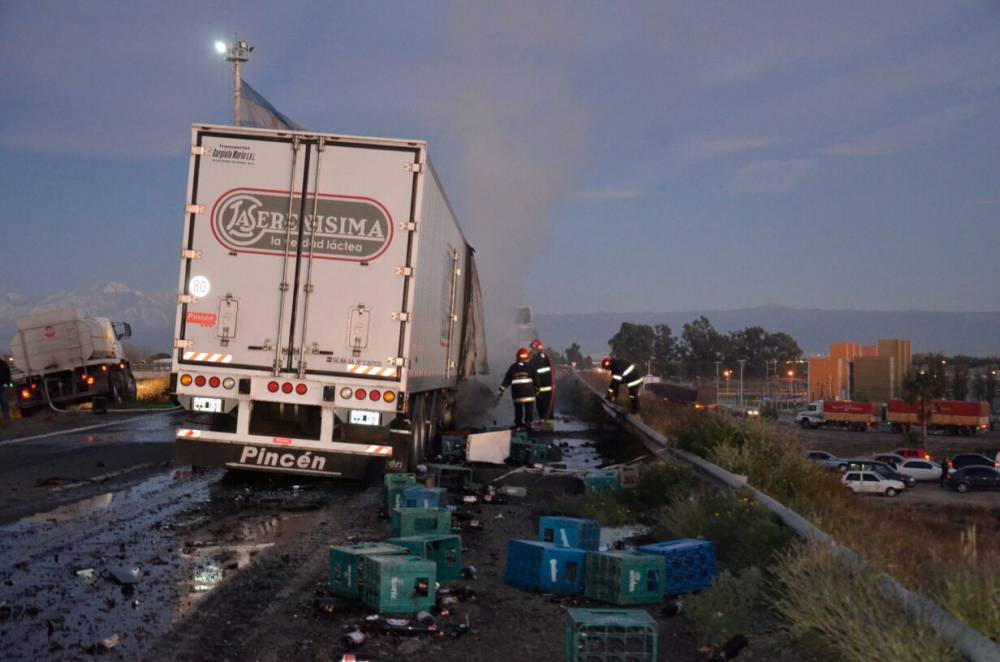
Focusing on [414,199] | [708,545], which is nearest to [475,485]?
[414,199]

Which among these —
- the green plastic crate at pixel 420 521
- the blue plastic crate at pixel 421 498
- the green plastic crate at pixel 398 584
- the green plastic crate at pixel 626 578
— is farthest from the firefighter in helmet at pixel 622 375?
the green plastic crate at pixel 398 584

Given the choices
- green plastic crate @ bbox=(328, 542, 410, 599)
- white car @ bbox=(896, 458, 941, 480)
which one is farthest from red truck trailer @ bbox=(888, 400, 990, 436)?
green plastic crate @ bbox=(328, 542, 410, 599)

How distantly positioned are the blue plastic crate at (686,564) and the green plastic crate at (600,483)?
6.04m

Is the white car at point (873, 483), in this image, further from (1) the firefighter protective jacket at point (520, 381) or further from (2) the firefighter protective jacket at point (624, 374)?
(1) the firefighter protective jacket at point (520, 381)

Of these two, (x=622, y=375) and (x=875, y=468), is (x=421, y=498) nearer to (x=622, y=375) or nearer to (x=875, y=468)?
(x=622, y=375)

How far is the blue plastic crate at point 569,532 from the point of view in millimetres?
9492

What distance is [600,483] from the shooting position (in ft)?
48.6

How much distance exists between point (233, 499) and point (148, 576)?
5115mm

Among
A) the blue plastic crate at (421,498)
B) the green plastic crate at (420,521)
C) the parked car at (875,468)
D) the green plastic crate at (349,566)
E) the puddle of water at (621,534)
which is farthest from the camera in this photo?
the parked car at (875,468)

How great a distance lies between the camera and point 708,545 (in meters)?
8.59

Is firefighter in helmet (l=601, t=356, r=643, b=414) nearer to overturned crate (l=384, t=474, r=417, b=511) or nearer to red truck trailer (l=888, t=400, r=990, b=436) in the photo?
overturned crate (l=384, t=474, r=417, b=511)

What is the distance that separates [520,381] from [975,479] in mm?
37568

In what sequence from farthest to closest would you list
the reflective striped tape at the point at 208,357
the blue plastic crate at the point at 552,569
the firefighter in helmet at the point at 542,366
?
the firefighter in helmet at the point at 542,366 → the reflective striped tape at the point at 208,357 → the blue plastic crate at the point at 552,569

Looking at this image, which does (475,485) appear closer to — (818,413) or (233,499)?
(233,499)
